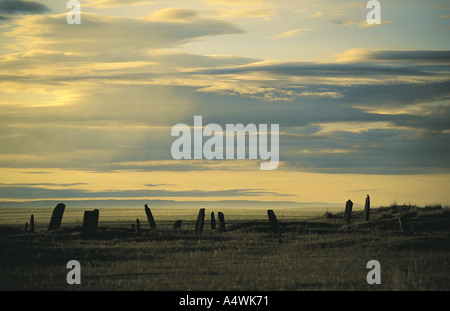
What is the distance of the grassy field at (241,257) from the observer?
22.1m

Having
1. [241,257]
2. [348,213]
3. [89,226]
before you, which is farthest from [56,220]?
[348,213]

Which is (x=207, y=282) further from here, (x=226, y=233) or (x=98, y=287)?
(x=226, y=233)

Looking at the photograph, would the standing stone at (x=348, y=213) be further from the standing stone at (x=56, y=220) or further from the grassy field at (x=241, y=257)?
the standing stone at (x=56, y=220)

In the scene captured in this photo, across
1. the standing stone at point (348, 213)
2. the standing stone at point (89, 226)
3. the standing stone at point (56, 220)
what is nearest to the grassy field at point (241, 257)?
the standing stone at point (89, 226)

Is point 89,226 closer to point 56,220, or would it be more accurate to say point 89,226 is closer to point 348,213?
point 56,220

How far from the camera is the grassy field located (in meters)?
22.1

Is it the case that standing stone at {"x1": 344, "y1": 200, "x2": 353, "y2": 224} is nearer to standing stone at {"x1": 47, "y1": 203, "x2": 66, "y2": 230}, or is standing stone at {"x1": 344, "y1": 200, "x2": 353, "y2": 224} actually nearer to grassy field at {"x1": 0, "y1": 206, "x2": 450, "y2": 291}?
grassy field at {"x1": 0, "y1": 206, "x2": 450, "y2": 291}

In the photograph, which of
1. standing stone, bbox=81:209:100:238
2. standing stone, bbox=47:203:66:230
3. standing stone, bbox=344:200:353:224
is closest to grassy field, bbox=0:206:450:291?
standing stone, bbox=81:209:100:238

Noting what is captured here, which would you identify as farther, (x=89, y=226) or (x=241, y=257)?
(x=89, y=226)

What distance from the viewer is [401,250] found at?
33.1m

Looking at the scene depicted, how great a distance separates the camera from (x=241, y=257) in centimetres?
3050

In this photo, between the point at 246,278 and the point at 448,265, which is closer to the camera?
the point at 246,278
